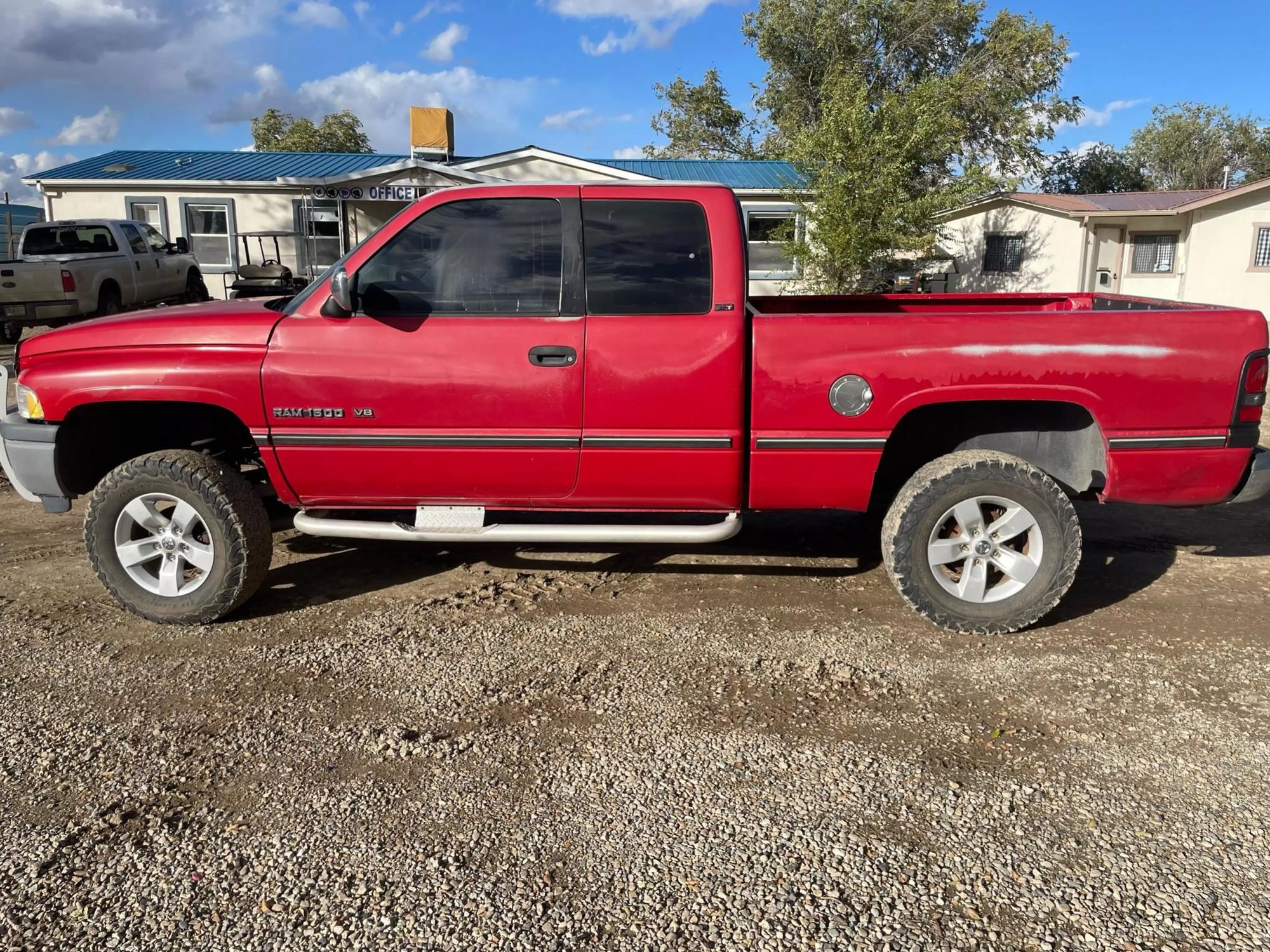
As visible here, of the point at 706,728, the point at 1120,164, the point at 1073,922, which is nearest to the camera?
the point at 1073,922

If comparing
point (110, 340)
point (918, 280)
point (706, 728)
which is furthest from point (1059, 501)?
point (918, 280)

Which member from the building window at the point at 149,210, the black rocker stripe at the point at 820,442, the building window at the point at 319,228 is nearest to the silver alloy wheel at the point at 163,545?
the black rocker stripe at the point at 820,442

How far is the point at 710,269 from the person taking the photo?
4.11 meters

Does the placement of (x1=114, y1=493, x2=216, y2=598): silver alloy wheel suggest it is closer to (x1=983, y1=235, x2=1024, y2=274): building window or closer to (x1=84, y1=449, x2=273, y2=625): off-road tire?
(x1=84, y1=449, x2=273, y2=625): off-road tire

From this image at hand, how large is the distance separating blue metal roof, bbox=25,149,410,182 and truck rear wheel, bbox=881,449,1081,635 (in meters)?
18.9

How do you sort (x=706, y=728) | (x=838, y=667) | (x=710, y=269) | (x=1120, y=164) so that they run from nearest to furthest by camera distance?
1. (x=706, y=728)
2. (x=838, y=667)
3. (x=710, y=269)
4. (x=1120, y=164)

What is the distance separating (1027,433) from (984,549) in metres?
0.65

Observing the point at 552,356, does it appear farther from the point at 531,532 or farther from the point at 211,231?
the point at 211,231

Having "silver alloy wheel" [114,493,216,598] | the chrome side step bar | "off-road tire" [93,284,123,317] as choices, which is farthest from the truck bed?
"off-road tire" [93,284,123,317]

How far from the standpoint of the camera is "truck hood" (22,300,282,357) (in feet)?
13.4

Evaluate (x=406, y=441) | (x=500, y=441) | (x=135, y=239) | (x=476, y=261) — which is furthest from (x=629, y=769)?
(x=135, y=239)

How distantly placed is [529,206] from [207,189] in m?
18.8

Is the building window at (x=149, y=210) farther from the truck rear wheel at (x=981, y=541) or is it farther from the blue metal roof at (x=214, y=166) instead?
the truck rear wheel at (x=981, y=541)

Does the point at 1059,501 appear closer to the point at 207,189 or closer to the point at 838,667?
the point at 838,667
